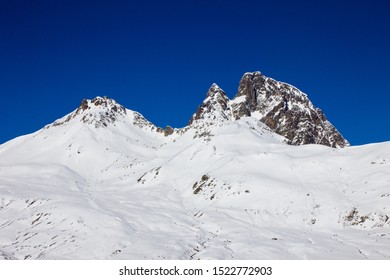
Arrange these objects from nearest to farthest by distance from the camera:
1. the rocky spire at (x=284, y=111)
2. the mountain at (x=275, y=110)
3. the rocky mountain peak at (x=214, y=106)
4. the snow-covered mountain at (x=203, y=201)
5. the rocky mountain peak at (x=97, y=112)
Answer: the snow-covered mountain at (x=203, y=201)
the rocky mountain peak at (x=97, y=112)
the rocky mountain peak at (x=214, y=106)
the mountain at (x=275, y=110)
the rocky spire at (x=284, y=111)

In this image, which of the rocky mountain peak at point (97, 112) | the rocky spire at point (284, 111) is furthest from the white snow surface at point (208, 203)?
the rocky spire at point (284, 111)

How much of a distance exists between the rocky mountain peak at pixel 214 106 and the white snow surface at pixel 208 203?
26941 millimetres

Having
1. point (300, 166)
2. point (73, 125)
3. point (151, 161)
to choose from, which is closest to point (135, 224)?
point (300, 166)

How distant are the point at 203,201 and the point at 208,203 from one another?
1980mm

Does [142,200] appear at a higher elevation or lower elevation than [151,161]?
lower

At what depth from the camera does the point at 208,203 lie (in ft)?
237

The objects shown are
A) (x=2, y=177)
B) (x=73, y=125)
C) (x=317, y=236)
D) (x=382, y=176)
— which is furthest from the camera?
(x=73, y=125)

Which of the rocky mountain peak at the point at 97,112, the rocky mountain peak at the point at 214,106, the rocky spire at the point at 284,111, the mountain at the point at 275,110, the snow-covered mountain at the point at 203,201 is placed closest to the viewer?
the snow-covered mountain at the point at 203,201

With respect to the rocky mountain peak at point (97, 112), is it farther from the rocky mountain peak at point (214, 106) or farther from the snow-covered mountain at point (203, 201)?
the rocky mountain peak at point (214, 106)

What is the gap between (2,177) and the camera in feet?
327

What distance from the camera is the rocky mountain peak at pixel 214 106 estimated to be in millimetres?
143750
